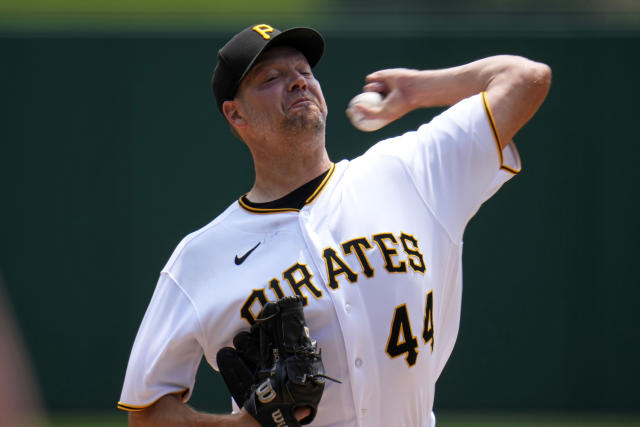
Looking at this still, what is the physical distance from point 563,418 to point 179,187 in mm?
3244

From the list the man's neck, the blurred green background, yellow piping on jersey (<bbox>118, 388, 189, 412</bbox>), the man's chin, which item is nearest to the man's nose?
the man's chin

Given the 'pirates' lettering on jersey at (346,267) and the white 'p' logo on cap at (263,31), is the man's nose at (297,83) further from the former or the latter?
the 'pirates' lettering on jersey at (346,267)

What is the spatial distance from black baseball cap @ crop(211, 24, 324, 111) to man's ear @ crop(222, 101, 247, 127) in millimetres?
25

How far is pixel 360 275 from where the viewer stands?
285 centimetres

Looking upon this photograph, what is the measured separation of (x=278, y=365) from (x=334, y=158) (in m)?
4.16

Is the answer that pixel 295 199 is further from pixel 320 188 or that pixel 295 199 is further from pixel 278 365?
pixel 278 365

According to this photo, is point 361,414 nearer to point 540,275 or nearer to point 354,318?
point 354,318

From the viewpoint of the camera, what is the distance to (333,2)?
34.5ft

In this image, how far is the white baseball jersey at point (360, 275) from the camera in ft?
9.23

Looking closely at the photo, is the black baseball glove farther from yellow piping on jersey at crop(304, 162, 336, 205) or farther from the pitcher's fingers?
the pitcher's fingers

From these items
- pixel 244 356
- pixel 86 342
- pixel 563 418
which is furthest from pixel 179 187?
pixel 244 356

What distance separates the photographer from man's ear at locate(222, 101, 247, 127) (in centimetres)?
327

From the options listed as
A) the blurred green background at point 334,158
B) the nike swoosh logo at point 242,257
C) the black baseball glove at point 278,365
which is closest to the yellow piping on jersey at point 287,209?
the nike swoosh logo at point 242,257

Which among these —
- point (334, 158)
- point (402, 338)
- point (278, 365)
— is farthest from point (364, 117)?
point (334, 158)
